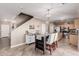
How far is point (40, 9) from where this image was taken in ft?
7.07

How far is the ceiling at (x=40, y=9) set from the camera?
2088 millimetres

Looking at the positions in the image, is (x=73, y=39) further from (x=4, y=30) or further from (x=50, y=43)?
(x=4, y=30)

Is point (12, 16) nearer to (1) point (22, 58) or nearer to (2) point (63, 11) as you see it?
(1) point (22, 58)

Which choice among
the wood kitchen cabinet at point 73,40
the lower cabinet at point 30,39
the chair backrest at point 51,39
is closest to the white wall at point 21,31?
the lower cabinet at point 30,39

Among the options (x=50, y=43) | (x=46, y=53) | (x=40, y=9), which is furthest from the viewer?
(x=50, y=43)

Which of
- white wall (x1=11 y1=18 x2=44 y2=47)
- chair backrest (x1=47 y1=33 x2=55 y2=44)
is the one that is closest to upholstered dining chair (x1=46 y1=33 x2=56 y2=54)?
chair backrest (x1=47 y1=33 x2=55 y2=44)

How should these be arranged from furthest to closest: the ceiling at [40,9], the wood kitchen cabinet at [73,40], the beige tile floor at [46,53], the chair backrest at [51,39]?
the chair backrest at [51,39] → the wood kitchen cabinet at [73,40] → the beige tile floor at [46,53] → the ceiling at [40,9]

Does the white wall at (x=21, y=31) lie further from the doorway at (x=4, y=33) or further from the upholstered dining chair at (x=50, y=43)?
the upholstered dining chair at (x=50, y=43)

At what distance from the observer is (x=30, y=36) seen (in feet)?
7.98

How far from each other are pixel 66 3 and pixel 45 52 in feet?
4.41

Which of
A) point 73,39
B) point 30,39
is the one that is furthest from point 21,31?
point 73,39

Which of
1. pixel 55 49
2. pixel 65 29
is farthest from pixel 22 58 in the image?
pixel 65 29

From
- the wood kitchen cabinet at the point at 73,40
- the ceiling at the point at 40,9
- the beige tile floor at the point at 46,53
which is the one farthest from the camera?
the wood kitchen cabinet at the point at 73,40

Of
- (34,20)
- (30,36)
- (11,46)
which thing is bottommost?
(11,46)
